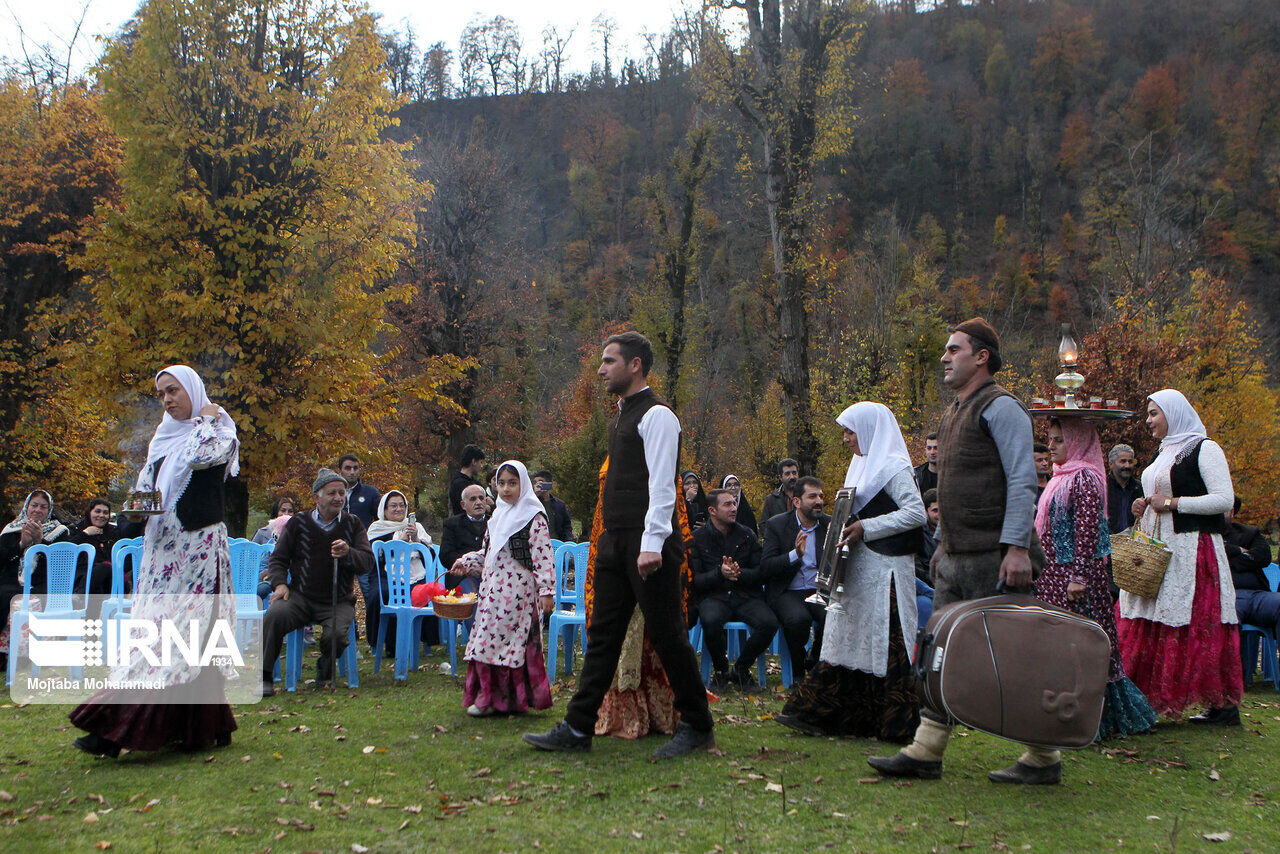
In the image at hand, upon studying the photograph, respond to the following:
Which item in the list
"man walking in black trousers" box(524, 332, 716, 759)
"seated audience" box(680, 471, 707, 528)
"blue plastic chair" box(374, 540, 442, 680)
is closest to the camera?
"man walking in black trousers" box(524, 332, 716, 759)

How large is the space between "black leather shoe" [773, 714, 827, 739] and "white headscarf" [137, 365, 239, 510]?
10.5 feet

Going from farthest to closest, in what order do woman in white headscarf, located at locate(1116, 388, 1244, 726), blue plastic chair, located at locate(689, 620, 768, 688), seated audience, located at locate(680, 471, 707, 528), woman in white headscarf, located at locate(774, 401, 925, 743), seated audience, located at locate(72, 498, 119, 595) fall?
seated audience, located at locate(680, 471, 707, 528), seated audience, located at locate(72, 498, 119, 595), blue plastic chair, located at locate(689, 620, 768, 688), woman in white headscarf, located at locate(1116, 388, 1244, 726), woman in white headscarf, located at locate(774, 401, 925, 743)

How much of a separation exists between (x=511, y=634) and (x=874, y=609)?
7.46 feet

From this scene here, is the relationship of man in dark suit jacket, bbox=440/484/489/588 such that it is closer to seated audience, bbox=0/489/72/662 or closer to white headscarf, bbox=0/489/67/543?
seated audience, bbox=0/489/72/662

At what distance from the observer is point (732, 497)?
7406mm

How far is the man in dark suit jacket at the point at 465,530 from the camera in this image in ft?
27.3

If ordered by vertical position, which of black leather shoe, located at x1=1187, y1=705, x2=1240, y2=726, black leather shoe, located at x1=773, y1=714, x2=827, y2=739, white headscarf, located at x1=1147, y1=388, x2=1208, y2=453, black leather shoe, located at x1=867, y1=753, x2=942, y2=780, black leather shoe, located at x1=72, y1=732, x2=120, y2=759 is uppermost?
white headscarf, located at x1=1147, y1=388, x2=1208, y2=453

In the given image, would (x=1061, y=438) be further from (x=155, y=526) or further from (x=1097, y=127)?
(x=1097, y=127)

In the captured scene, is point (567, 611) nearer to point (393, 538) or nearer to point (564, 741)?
point (393, 538)

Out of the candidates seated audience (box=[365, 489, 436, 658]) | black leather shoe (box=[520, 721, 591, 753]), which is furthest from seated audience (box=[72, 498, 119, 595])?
black leather shoe (box=[520, 721, 591, 753])

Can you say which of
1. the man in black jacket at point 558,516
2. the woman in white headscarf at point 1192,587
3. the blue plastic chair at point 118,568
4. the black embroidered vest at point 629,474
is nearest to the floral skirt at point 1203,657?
the woman in white headscarf at point 1192,587

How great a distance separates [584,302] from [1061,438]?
43636 millimetres

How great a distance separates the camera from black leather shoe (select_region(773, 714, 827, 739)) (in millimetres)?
5215

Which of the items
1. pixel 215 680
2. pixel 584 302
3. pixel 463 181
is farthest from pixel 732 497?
pixel 584 302
